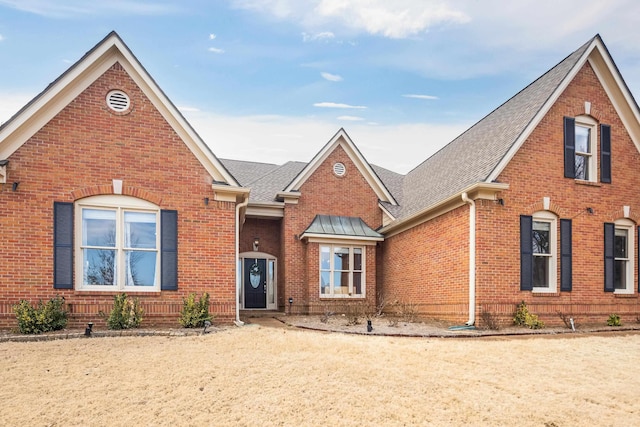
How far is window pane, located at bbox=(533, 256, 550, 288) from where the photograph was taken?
1306cm

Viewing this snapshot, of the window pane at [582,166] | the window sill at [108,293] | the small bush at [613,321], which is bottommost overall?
the small bush at [613,321]

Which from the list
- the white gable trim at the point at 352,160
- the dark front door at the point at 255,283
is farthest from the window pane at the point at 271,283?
the white gable trim at the point at 352,160

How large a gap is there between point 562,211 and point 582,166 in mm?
1864

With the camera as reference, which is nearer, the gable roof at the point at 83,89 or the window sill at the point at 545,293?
the gable roof at the point at 83,89

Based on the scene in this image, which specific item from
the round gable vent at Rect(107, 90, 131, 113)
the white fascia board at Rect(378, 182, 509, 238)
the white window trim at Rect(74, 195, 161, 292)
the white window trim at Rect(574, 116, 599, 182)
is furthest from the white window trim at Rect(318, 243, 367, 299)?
the round gable vent at Rect(107, 90, 131, 113)

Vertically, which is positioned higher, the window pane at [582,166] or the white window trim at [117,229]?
the window pane at [582,166]

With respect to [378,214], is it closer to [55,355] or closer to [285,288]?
[285,288]

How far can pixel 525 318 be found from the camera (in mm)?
12227

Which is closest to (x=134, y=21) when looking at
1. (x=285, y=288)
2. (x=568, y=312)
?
(x=285, y=288)

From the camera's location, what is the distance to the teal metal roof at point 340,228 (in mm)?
16781

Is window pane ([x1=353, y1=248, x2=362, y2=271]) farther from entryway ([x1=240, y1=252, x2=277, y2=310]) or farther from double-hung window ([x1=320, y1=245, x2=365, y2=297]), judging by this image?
entryway ([x1=240, y1=252, x2=277, y2=310])

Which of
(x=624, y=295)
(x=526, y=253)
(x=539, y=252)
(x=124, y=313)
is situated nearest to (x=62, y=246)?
(x=124, y=313)

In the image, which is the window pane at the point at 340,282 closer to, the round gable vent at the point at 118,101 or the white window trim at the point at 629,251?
the white window trim at the point at 629,251

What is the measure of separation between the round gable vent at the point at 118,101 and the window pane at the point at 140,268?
350 cm
